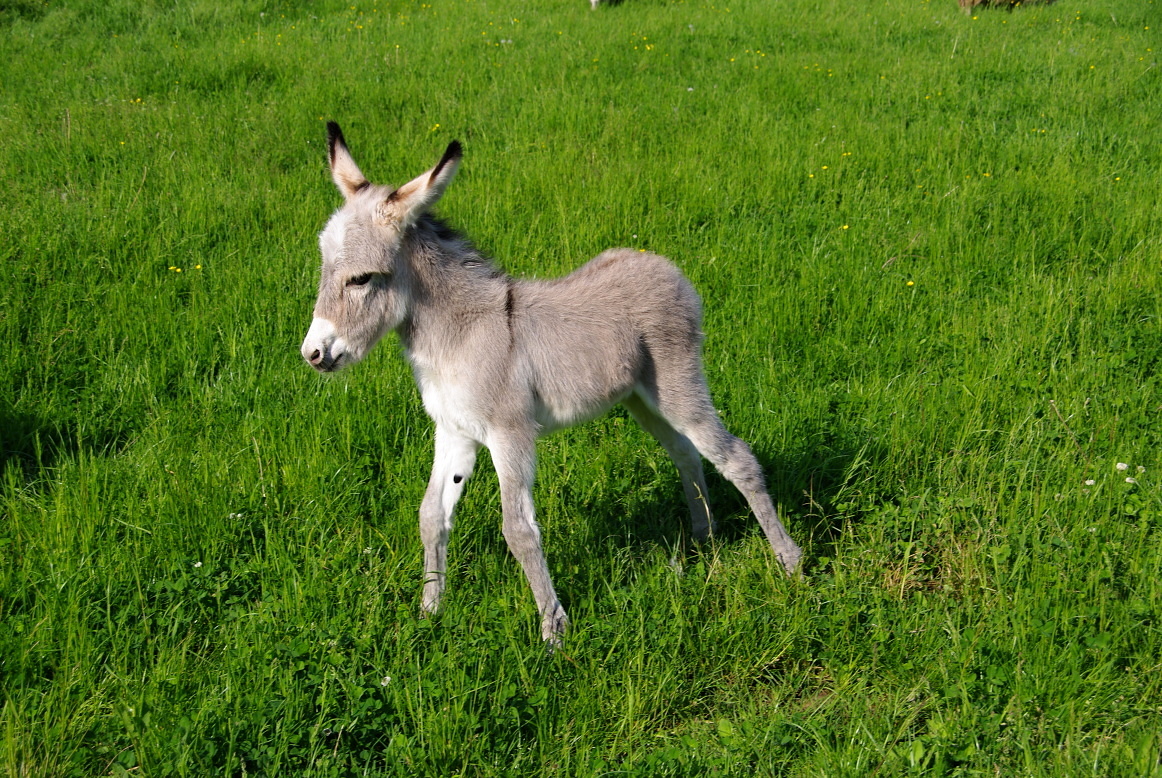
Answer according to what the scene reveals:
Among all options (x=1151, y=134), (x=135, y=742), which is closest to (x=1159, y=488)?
(x=135, y=742)

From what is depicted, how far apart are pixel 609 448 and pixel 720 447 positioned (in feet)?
3.29

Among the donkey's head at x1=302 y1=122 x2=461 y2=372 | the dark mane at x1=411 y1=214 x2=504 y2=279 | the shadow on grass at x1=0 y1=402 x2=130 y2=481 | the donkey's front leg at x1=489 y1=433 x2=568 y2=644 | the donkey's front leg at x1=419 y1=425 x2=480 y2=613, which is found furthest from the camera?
the shadow on grass at x1=0 y1=402 x2=130 y2=481

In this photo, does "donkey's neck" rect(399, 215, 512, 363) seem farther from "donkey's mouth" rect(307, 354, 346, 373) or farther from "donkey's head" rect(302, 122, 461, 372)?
"donkey's mouth" rect(307, 354, 346, 373)

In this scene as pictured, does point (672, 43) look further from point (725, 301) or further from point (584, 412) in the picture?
point (584, 412)

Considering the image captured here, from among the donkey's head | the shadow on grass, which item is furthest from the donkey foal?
the shadow on grass

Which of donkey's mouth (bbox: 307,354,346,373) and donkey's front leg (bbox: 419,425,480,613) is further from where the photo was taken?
donkey's front leg (bbox: 419,425,480,613)

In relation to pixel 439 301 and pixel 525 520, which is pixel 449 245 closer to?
pixel 439 301

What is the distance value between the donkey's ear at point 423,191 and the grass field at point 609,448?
Result: 1563 millimetres

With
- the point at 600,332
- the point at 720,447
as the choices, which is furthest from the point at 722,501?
the point at 600,332

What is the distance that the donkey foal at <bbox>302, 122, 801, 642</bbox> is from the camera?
362cm

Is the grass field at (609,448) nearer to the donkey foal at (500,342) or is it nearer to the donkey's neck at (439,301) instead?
the donkey foal at (500,342)

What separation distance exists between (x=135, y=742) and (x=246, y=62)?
8.83 m

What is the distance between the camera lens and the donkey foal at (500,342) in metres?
3.62

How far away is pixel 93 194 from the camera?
7566 mm
